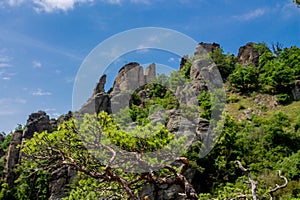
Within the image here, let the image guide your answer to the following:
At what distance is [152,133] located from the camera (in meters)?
5.01

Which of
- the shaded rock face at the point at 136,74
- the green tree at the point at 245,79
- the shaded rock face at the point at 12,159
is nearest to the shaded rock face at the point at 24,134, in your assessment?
the shaded rock face at the point at 12,159

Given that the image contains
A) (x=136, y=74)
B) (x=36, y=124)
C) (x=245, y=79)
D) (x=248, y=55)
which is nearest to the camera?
(x=136, y=74)

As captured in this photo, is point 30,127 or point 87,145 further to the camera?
point 30,127

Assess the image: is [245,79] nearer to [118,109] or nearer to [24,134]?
[118,109]

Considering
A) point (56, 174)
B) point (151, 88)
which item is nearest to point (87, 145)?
point (56, 174)

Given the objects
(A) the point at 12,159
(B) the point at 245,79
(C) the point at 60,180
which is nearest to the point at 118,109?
(C) the point at 60,180

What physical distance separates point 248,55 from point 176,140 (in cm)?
3829

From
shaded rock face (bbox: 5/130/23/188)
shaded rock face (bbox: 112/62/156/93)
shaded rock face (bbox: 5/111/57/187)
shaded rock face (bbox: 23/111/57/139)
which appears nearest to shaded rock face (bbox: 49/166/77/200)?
shaded rock face (bbox: 5/130/23/188)

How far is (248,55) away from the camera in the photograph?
41.9 metres

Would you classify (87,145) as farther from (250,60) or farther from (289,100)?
(250,60)

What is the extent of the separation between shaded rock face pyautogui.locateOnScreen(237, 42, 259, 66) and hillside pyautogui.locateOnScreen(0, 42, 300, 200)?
0.52 feet

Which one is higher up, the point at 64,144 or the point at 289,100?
the point at 289,100

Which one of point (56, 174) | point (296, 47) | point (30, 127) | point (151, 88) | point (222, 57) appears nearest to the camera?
point (56, 174)

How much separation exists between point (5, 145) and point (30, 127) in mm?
8378
